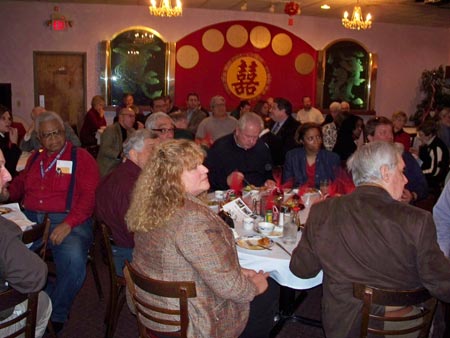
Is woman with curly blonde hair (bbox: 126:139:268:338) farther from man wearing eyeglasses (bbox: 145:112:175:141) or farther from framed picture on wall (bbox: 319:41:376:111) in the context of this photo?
framed picture on wall (bbox: 319:41:376:111)

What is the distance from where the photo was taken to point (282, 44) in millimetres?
9531

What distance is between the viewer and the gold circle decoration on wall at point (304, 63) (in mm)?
9641

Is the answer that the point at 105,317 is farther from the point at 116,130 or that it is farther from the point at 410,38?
the point at 410,38

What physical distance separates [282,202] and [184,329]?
1.52 meters

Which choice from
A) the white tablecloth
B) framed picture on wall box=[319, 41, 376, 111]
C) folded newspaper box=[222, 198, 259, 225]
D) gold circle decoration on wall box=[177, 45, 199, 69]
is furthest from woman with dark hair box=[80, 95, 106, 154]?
the white tablecloth

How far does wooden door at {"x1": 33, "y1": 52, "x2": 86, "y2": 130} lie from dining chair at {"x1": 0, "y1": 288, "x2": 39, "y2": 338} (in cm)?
714

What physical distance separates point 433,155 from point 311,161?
2.13 meters

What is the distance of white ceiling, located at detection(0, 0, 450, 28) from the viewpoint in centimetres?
798

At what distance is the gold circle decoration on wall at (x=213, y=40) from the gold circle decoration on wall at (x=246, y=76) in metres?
0.38

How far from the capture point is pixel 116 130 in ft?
18.0

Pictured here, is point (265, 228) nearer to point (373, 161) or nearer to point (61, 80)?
point (373, 161)

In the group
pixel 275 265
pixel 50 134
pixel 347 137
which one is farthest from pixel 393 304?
pixel 347 137

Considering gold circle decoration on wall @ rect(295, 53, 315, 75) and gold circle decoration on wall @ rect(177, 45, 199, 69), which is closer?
gold circle decoration on wall @ rect(177, 45, 199, 69)

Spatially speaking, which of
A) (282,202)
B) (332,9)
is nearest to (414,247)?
(282,202)
